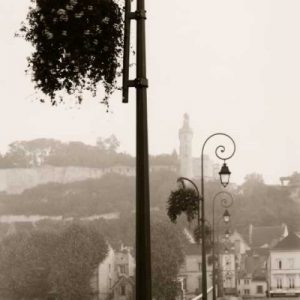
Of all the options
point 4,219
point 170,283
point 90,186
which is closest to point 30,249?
point 170,283

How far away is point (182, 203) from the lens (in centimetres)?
1664

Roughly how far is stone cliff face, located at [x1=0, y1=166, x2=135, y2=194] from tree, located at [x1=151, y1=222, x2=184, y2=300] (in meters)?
61.3

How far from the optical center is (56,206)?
137 metres

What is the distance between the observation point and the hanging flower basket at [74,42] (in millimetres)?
5516

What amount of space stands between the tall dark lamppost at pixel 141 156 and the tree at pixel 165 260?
2869 inches

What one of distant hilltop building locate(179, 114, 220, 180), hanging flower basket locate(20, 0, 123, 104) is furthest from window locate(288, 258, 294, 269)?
hanging flower basket locate(20, 0, 123, 104)

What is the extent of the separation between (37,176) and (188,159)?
36.8m

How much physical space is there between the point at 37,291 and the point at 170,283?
24086mm

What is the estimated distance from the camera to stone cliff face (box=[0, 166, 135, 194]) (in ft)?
462

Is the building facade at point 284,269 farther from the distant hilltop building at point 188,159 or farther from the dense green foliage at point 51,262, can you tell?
the distant hilltop building at point 188,159

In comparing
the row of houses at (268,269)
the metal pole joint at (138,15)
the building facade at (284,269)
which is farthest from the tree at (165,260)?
the metal pole joint at (138,15)

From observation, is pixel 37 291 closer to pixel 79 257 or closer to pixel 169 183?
pixel 79 257

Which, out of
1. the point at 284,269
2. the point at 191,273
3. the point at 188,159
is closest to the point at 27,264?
the point at 191,273

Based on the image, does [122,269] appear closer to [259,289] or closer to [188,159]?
[259,289]
